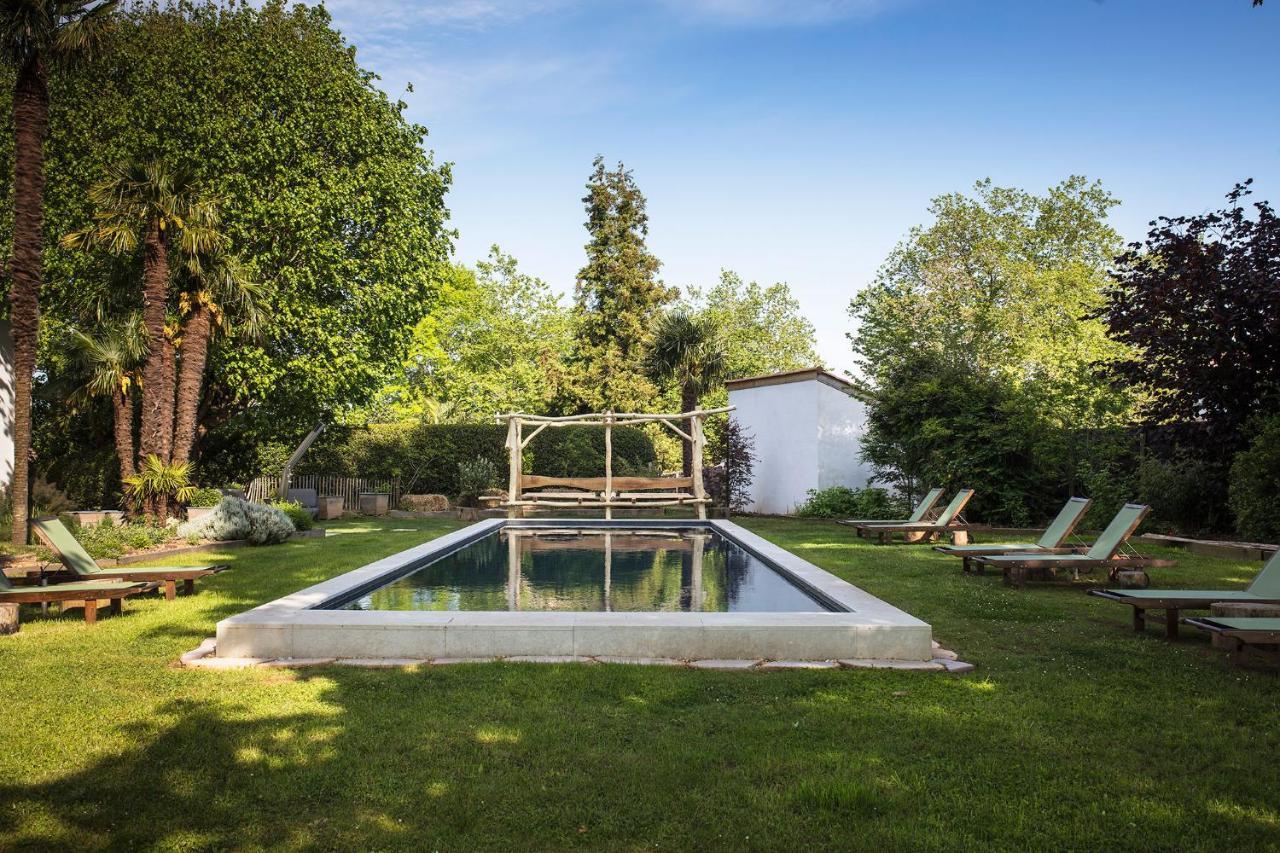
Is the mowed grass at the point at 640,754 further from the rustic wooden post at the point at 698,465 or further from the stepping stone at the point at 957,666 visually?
A: the rustic wooden post at the point at 698,465

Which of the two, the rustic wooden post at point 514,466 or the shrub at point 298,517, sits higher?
the rustic wooden post at point 514,466

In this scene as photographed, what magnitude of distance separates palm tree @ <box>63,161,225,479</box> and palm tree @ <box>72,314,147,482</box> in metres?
0.84

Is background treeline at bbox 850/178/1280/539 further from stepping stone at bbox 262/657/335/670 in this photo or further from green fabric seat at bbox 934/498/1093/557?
stepping stone at bbox 262/657/335/670

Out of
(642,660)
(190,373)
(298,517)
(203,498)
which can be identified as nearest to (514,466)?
(298,517)

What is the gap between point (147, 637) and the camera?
20.8 ft

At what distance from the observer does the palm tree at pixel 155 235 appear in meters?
14.4

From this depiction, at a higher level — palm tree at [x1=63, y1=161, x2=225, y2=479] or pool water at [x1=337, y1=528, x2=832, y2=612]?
palm tree at [x1=63, y1=161, x2=225, y2=479]

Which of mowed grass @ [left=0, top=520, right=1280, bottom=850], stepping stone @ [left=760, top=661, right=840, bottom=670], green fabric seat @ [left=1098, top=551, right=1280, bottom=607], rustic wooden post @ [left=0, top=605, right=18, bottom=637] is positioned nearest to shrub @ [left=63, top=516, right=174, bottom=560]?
rustic wooden post @ [left=0, top=605, right=18, bottom=637]

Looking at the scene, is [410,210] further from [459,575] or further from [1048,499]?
[1048,499]

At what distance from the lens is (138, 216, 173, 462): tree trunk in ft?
47.4

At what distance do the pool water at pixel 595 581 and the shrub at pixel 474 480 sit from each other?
8785 millimetres

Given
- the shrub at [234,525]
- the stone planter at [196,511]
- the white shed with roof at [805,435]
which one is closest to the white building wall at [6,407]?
the stone planter at [196,511]

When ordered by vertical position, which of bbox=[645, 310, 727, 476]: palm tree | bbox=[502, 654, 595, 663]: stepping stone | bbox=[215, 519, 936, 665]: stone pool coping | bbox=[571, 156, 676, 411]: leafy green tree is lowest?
bbox=[502, 654, 595, 663]: stepping stone

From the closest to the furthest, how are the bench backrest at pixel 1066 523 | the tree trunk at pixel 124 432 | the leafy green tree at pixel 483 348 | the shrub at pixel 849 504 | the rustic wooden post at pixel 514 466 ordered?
the bench backrest at pixel 1066 523, the tree trunk at pixel 124 432, the rustic wooden post at pixel 514 466, the shrub at pixel 849 504, the leafy green tree at pixel 483 348
